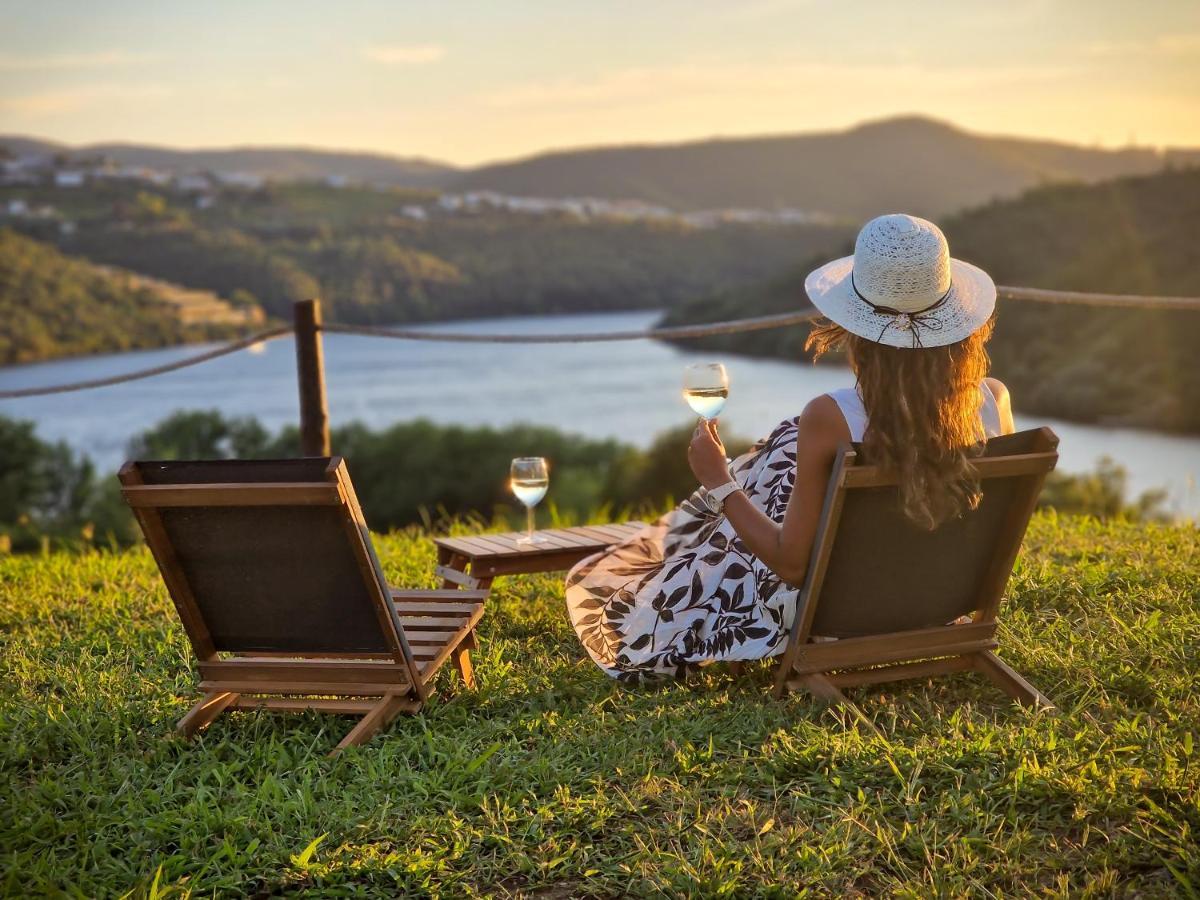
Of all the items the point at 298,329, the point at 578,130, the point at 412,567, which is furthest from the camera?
the point at 578,130

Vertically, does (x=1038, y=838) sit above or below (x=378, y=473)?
above

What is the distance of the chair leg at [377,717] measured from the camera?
9.77ft

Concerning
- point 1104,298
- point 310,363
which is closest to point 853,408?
point 1104,298

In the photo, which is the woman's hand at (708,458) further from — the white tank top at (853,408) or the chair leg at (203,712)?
the chair leg at (203,712)

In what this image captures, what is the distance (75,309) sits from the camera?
3728 centimetres

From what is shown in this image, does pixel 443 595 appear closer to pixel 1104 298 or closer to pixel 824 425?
pixel 824 425

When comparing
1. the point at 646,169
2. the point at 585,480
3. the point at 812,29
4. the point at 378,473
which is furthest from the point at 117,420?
the point at 812,29

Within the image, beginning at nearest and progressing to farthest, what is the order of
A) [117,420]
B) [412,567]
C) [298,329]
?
[412,567]
[298,329]
[117,420]

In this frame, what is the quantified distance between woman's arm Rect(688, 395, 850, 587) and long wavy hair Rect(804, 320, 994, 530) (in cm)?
11

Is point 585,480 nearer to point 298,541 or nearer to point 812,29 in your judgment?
point 812,29

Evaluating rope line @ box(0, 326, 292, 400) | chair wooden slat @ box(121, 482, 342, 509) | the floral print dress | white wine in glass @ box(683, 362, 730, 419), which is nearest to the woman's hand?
white wine in glass @ box(683, 362, 730, 419)

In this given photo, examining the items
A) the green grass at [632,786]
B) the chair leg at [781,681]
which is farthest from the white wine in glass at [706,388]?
the green grass at [632,786]

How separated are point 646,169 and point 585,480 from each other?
1738 centimetres

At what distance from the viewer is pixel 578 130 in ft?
155
